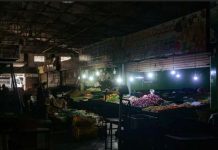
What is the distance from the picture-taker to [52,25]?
15.2 m

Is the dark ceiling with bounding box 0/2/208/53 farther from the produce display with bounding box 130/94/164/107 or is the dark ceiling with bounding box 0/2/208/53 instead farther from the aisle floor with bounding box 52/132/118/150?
the aisle floor with bounding box 52/132/118/150

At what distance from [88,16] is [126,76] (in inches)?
262

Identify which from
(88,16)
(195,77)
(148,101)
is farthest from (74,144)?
(195,77)

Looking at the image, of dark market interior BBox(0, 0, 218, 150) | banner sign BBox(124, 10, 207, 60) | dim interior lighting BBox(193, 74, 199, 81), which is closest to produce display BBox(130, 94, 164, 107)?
dark market interior BBox(0, 0, 218, 150)

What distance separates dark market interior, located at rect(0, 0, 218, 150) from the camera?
8445 millimetres

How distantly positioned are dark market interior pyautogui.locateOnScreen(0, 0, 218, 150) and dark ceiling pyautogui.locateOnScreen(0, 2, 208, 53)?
4 centimetres

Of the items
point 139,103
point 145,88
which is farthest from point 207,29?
point 145,88

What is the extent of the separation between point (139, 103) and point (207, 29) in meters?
5.59

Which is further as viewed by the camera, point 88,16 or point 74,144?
point 88,16

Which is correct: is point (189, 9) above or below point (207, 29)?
above

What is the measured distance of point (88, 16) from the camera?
12836 millimetres

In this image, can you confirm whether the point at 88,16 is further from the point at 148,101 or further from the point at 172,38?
the point at 148,101

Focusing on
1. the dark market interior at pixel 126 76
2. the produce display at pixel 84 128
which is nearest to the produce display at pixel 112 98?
the dark market interior at pixel 126 76

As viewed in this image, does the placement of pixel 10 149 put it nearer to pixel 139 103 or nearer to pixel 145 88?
pixel 139 103
